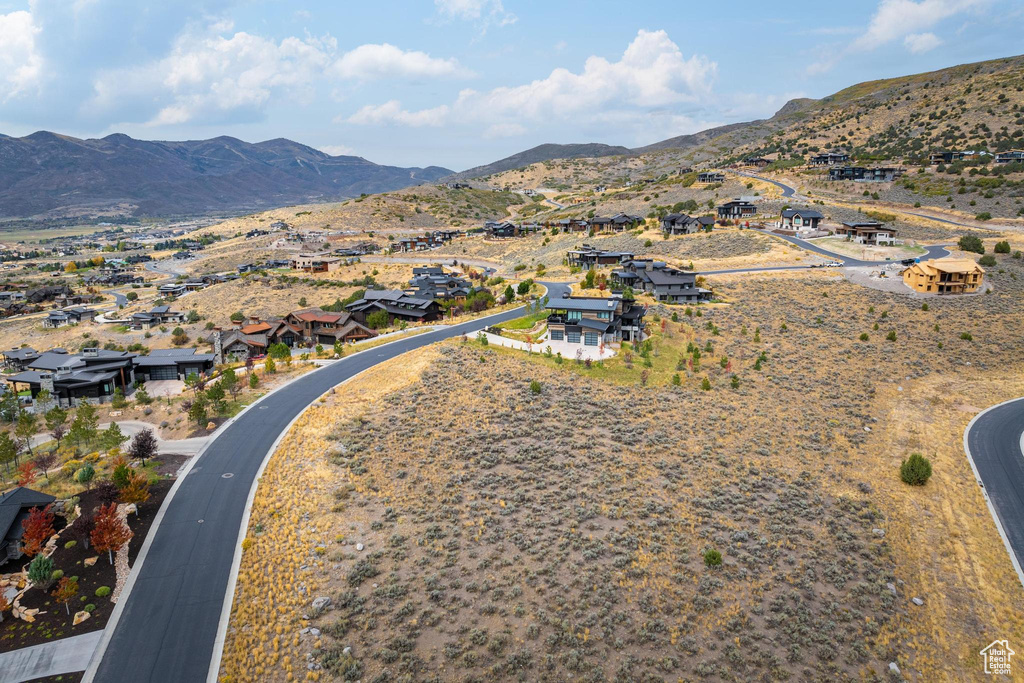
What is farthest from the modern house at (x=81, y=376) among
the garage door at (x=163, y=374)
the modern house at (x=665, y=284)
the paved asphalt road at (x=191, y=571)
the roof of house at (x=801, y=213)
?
the roof of house at (x=801, y=213)

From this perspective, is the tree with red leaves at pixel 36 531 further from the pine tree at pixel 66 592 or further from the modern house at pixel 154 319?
the modern house at pixel 154 319

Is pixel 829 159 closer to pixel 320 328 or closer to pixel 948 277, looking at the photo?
pixel 948 277

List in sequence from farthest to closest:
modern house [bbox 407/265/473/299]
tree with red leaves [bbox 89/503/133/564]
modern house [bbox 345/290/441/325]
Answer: modern house [bbox 407/265/473/299] → modern house [bbox 345/290/441/325] → tree with red leaves [bbox 89/503/133/564]

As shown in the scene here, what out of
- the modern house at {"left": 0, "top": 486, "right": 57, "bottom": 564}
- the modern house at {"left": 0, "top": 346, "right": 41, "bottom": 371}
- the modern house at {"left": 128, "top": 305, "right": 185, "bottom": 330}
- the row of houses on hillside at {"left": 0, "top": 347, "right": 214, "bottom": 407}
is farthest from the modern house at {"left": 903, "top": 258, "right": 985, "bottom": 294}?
the modern house at {"left": 0, "top": 346, "right": 41, "bottom": 371}

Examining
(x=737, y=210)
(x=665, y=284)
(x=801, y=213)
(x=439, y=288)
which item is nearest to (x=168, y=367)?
(x=439, y=288)

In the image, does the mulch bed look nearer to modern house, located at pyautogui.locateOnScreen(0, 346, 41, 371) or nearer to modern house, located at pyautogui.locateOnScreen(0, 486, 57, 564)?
modern house, located at pyautogui.locateOnScreen(0, 486, 57, 564)

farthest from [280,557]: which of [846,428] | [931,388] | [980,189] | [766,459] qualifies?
[980,189]
